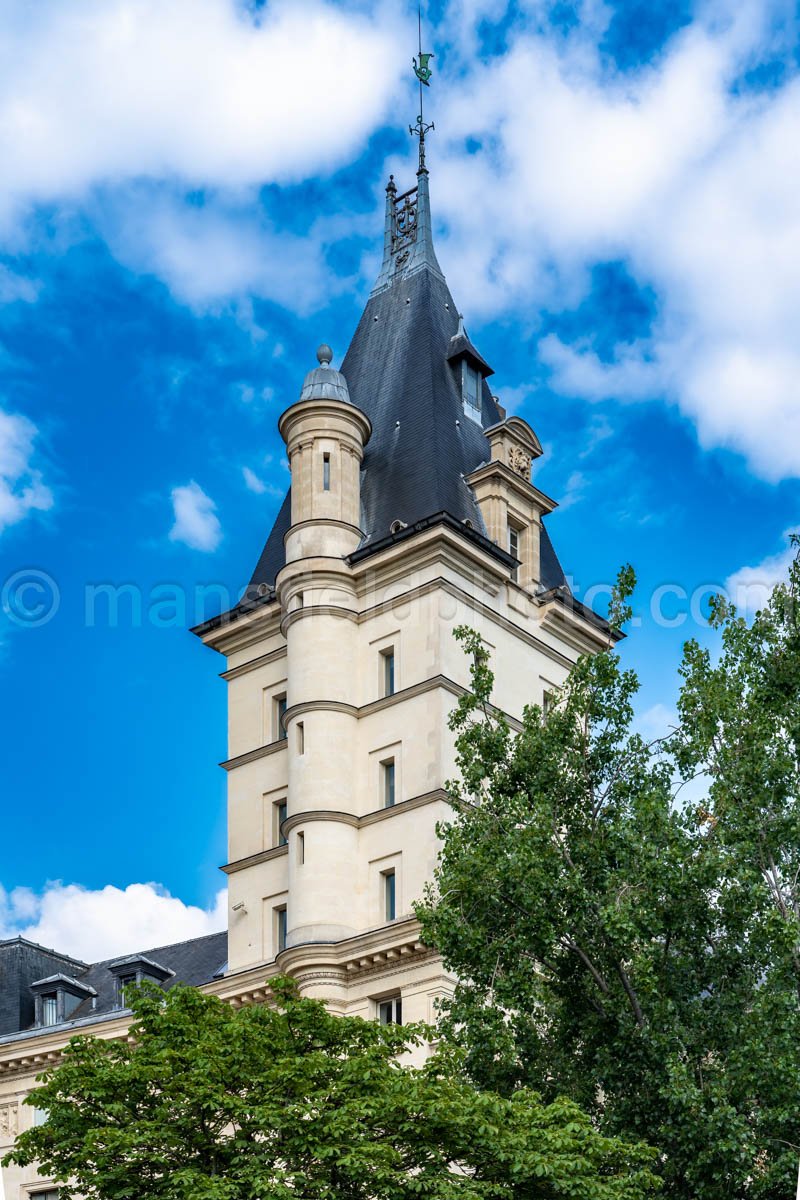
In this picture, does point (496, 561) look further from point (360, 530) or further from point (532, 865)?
point (532, 865)

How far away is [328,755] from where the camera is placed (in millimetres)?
54750

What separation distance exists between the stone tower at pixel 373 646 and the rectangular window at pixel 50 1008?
10011 mm

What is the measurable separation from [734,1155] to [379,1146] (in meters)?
6.65

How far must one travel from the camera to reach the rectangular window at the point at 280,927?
5578cm

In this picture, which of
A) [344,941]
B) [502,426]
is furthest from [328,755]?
[502,426]

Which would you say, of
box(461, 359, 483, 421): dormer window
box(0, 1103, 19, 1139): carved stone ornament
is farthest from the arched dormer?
box(0, 1103, 19, 1139): carved stone ornament

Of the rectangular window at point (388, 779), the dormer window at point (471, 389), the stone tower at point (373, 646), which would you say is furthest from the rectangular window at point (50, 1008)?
the dormer window at point (471, 389)

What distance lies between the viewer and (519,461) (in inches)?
2406

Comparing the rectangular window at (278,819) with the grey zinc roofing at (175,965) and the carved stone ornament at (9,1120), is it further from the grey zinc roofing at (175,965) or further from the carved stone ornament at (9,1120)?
the carved stone ornament at (9,1120)

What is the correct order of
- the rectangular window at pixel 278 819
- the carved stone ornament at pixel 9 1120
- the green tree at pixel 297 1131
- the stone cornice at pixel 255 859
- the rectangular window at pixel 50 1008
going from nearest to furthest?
the green tree at pixel 297 1131 → the stone cornice at pixel 255 859 → the rectangular window at pixel 278 819 → the carved stone ornament at pixel 9 1120 → the rectangular window at pixel 50 1008

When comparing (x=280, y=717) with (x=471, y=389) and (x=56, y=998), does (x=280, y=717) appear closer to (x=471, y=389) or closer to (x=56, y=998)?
(x=471, y=389)

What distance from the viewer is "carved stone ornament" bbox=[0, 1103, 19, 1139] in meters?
61.1

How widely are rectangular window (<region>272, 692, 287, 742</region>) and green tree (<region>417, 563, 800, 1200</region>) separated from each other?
1946cm

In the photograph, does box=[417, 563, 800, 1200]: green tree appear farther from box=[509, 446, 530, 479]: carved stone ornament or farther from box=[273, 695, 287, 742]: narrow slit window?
box=[509, 446, 530, 479]: carved stone ornament
